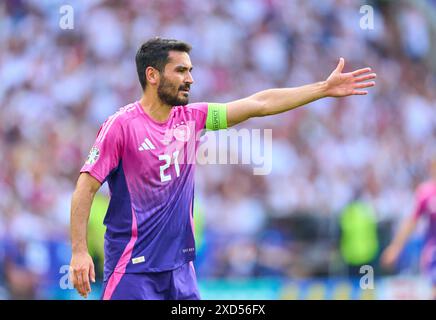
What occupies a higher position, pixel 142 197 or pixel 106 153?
pixel 106 153

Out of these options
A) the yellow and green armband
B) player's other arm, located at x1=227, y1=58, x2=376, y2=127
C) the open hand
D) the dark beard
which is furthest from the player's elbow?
the open hand

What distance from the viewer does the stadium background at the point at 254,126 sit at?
13258mm

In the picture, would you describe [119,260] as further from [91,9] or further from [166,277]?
[91,9]

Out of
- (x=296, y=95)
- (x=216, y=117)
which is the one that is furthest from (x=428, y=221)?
(x=216, y=117)

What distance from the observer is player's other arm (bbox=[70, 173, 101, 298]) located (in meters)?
6.61

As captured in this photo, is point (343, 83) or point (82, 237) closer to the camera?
point (82, 237)

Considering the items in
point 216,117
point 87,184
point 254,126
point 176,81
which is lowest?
point 87,184

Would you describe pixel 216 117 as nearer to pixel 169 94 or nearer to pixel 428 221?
pixel 169 94

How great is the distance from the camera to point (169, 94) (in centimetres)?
720

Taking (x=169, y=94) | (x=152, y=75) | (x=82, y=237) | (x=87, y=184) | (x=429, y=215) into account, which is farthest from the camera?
(x=429, y=215)

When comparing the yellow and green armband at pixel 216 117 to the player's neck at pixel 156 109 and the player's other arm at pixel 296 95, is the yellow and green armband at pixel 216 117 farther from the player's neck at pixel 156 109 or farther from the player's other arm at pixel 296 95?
the player's neck at pixel 156 109

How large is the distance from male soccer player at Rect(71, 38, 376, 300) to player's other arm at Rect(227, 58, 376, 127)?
1.35 feet

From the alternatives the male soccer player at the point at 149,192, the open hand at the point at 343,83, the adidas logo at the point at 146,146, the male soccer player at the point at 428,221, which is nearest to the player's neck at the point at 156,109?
the male soccer player at the point at 149,192

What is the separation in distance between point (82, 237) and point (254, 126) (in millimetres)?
8967
